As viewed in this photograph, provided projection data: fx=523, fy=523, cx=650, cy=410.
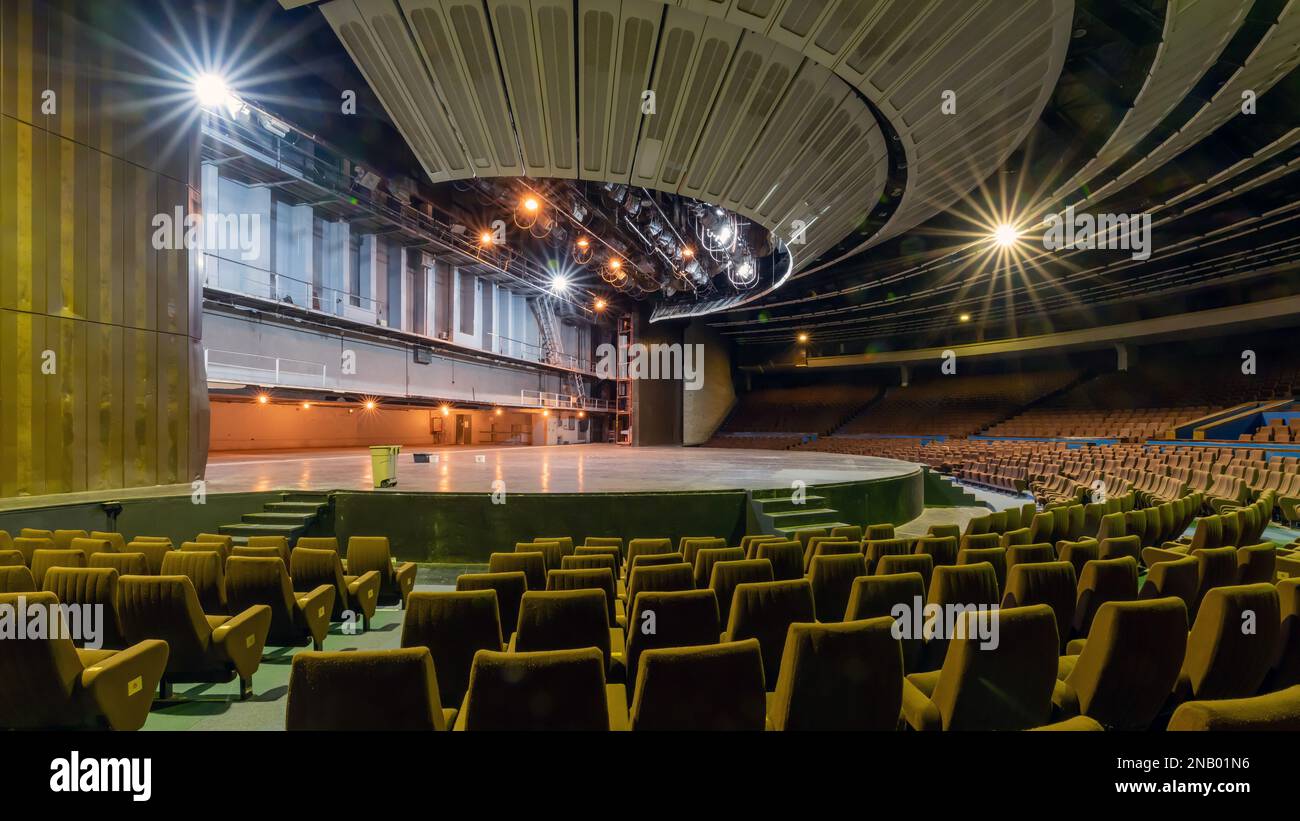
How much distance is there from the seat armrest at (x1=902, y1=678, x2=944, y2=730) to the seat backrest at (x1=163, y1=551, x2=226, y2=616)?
421cm

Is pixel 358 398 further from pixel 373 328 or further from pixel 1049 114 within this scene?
pixel 1049 114

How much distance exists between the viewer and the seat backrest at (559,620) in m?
2.49

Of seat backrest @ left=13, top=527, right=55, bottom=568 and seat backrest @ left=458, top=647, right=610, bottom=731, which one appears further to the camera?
seat backrest @ left=13, top=527, right=55, bottom=568

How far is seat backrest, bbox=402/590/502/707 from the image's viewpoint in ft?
7.98

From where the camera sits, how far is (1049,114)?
815 centimetres

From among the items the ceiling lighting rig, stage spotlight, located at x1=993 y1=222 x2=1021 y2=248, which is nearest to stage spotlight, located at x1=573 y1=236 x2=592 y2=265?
the ceiling lighting rig

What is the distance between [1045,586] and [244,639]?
14.6 ft

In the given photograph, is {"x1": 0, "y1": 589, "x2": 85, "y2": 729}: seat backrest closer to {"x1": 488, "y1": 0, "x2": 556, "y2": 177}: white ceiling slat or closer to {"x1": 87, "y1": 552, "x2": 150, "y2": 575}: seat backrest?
{"x1": 87, "y1": 552, "x2": 150, "y2": 575}: seat backrest

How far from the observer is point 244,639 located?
294 centimetres

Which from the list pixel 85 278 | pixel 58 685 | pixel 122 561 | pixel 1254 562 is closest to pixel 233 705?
pixel 58 685

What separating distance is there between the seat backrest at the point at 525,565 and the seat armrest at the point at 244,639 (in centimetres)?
137

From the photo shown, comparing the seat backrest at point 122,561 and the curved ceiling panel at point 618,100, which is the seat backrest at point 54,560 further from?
the curved ceiling panel at point 618,100

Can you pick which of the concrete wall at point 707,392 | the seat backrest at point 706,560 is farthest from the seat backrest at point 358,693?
the concrete wall at point 707,392
